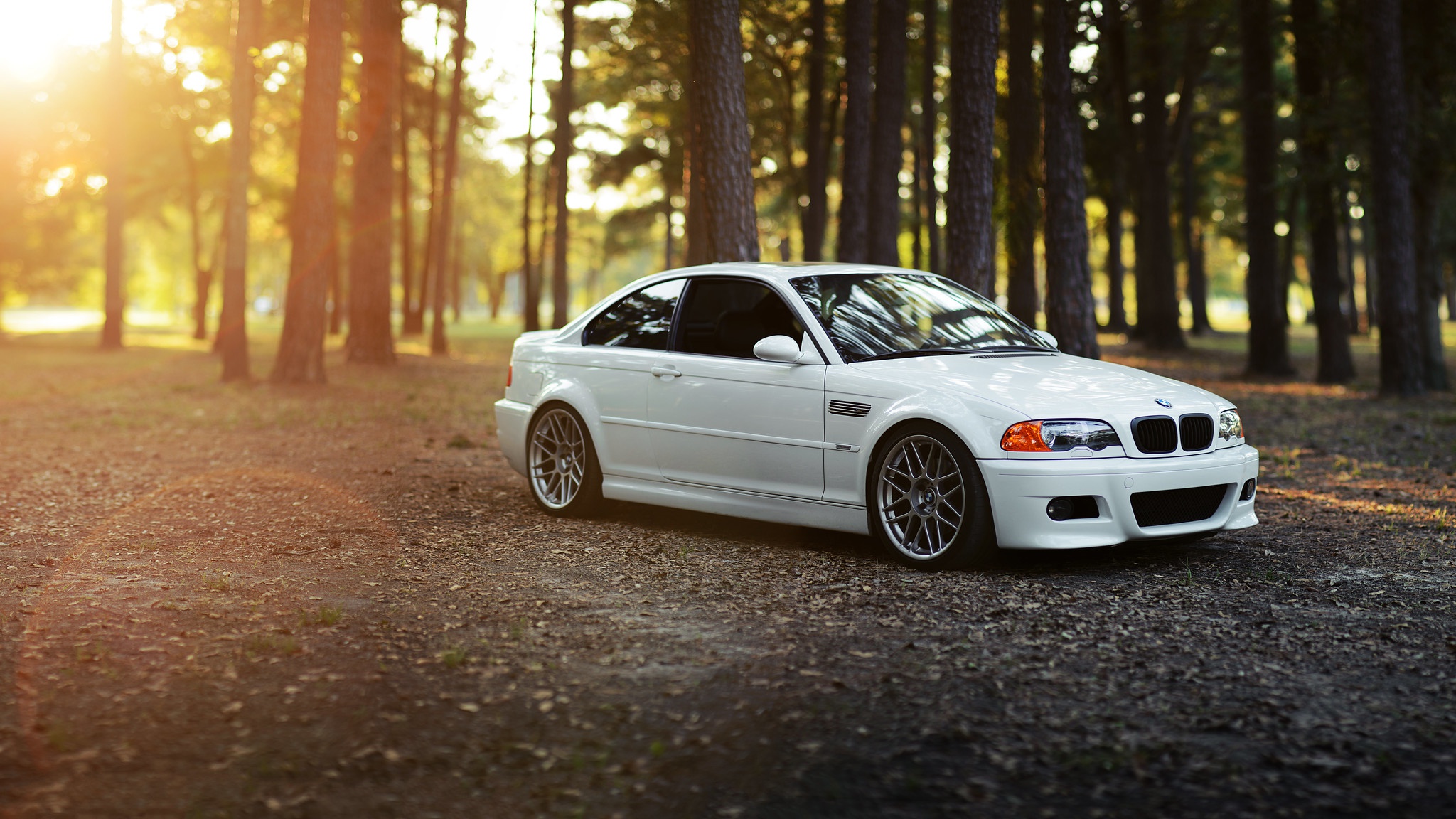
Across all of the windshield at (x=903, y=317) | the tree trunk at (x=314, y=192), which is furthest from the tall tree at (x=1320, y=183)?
the tree trunk at (x=314, y=192)

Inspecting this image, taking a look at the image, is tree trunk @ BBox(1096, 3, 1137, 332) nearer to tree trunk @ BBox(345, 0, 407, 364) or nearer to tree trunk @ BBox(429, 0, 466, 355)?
tree trunk @ BBox(345, 0, 407, 364)

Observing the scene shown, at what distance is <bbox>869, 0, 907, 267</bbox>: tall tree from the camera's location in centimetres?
1973

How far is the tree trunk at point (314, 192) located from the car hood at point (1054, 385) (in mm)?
13126

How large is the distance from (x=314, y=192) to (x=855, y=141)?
28.0ft

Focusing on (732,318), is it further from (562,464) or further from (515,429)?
(515,429)

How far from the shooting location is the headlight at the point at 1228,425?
6.72 meters

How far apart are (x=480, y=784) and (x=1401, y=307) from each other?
16.2 meters

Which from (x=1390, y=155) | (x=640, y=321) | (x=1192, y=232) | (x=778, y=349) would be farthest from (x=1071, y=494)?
(x=1192, y=232)

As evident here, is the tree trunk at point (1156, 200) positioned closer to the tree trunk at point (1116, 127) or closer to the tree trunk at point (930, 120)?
the tree trunk at point (1116, 127)

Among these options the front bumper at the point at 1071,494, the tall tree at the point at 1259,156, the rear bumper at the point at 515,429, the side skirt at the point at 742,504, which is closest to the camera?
the front bumper at the point at 1071,494

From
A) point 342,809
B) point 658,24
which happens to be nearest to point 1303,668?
point 342,809

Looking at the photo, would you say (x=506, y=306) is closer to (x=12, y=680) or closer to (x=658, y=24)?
(x=658, y=24)

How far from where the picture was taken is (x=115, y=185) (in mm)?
27969

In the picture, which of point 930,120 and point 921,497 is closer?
point 921,497
